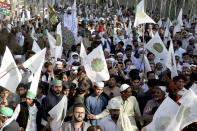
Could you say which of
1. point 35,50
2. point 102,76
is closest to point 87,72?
point 102,76

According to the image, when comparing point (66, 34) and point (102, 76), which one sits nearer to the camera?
point (102, 76)

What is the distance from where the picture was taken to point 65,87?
17.6 ft

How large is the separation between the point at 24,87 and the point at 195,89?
2827 mm

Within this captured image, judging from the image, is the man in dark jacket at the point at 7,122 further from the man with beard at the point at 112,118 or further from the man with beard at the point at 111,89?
the man with beard at the point at 111,89

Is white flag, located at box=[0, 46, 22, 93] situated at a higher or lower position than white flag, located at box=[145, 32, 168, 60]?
higher

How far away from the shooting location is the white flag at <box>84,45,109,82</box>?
5.97 meters

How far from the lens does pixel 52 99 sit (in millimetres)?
5117

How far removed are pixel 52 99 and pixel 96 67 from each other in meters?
1.28

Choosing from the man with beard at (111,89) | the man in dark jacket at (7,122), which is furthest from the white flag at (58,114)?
the man with beard at (111,89)

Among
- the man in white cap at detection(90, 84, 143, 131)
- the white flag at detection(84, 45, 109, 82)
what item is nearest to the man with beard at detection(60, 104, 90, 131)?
the man in white cap at detection(90, 84, 143, 131)

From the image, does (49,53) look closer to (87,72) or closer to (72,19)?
(87,72)

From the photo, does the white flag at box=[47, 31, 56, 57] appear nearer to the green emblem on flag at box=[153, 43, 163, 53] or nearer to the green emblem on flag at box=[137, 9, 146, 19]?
the green emblem on flag at box=[137, 9, 146, 19]

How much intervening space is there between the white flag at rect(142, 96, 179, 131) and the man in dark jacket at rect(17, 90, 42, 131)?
185 cm

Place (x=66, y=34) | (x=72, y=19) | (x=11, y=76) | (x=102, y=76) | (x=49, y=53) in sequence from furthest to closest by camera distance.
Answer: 1. (x=72, y=19)
2. (x=66, y=34)
3. (x=49, y=53)
4. (x=102, y=76)
5. (x=11, y=76)
